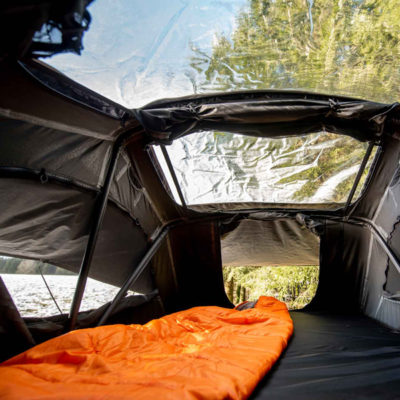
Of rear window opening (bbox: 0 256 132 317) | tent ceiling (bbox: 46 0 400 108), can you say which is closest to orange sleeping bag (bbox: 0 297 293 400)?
rear window opening (bbox: 0 256 132 317)

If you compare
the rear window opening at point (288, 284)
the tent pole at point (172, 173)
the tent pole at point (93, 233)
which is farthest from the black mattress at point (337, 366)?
the rear window opening at point (288, 284)

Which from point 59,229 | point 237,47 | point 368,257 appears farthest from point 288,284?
point 237,47

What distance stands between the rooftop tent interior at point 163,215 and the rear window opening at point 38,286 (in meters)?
0.06

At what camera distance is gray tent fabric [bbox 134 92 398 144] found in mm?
1795

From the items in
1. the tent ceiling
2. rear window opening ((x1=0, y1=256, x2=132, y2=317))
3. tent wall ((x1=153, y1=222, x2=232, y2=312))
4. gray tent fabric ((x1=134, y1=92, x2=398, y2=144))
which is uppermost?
the tent ceiling

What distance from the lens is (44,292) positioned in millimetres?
1861

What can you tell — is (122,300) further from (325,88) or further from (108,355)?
(325,88)

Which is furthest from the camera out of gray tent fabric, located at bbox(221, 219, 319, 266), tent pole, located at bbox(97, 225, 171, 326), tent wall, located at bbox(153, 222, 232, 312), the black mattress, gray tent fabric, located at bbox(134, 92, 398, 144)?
gray tent fabric, located at bbox(221, 219, 319, 266)

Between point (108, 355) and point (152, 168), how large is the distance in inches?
60.7

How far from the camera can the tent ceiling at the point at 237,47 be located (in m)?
1.33

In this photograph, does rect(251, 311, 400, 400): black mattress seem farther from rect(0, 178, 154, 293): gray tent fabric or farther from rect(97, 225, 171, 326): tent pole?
rect(0, 178, 154, 293): gray tent fabric

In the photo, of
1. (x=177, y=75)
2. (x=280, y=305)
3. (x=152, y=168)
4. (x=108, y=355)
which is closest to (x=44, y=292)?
(x=108, y=355)

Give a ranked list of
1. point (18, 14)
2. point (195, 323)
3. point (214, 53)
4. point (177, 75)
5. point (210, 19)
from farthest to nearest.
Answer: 1. point (195, 323)
2. point (177, 75)
3. point (214, 53)
4. point (210, 19)
5. point (18, 14)

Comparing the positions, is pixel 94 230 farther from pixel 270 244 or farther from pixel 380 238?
pixel 380 238
